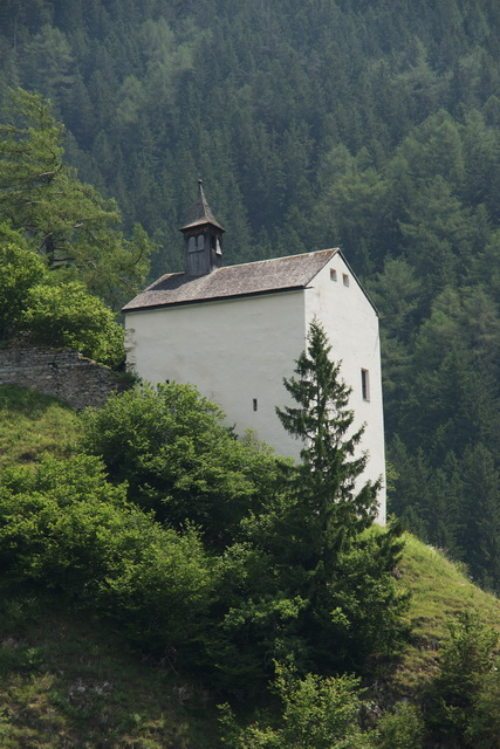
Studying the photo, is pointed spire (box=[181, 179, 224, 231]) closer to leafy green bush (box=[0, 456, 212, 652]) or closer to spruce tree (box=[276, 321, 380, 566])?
spruce tree (box=[276, 321, 380, 566])

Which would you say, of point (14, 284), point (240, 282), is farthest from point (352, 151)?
point (14, 284)

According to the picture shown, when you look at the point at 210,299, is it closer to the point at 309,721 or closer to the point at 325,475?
the point at 325,475

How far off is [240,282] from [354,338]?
466cm

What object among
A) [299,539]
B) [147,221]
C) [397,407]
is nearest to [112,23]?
[147,221]

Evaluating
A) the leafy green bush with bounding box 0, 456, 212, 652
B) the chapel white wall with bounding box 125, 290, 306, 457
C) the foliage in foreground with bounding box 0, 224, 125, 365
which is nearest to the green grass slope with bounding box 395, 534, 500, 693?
the chapel white wall with bounding box 125, 290, 306, 457

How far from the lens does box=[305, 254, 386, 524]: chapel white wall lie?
39.2 meters

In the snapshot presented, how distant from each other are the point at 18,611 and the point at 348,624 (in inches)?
332

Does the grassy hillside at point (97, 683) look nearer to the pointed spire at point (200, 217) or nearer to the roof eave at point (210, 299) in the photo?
the roof eave at point (210, 299)

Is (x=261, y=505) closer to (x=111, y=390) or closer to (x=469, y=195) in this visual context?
(x=111, y=390)

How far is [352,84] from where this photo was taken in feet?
466

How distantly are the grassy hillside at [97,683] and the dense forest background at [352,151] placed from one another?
39.9 meters

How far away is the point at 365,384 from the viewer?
4112 cm

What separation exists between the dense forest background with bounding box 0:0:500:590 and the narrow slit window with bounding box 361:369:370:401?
30.2m

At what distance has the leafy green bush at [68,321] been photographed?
4053 centimetres
